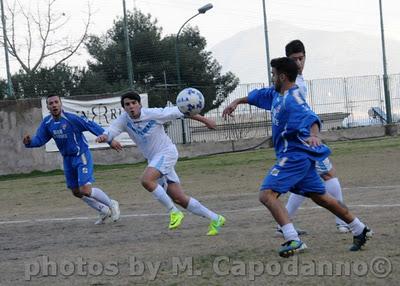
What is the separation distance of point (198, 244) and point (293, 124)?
170 cm

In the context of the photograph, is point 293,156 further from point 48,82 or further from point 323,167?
point 48,82

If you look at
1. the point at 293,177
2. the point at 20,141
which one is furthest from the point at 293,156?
the point at 20,141

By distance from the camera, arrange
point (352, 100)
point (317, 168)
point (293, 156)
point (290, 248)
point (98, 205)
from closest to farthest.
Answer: point (290, 248) → point (293, 156) → point (317, 168) → point (98, 205) → point (352, 100)

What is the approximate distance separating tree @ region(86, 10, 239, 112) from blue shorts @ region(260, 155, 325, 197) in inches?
827

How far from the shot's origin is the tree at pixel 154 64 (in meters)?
30.4

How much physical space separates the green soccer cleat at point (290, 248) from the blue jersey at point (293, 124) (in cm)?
79

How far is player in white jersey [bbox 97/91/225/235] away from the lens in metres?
8.95

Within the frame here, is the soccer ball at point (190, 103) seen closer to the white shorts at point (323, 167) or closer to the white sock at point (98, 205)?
the white shorts at point (323, 167)

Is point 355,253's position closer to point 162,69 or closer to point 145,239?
point 145,239

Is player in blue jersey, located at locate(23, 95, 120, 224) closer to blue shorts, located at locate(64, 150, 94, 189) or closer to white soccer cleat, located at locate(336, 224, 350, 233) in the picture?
blue shorts, located at locate(64, 150, 94, 189)

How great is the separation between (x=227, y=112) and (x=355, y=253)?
1902mm

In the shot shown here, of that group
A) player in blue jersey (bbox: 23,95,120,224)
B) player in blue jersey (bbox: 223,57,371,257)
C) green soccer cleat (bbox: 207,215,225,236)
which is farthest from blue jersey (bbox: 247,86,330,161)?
player in blue jersey (bbox: 23,95,120,224)

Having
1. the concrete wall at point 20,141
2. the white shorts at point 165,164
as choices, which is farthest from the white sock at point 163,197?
the concrete wall at point 20,141

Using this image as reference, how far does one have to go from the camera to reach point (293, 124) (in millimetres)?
6734
